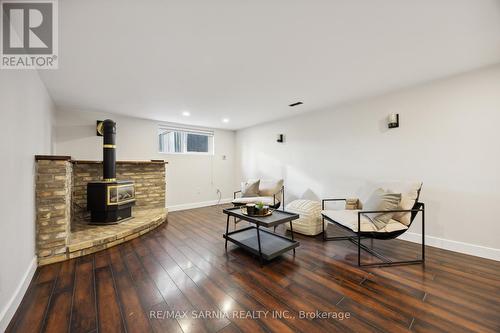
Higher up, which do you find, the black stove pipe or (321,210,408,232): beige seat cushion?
the black stove pipe

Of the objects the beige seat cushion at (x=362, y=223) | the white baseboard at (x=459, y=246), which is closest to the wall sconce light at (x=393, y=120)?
the beige seat cushion at (x=362, y=223)

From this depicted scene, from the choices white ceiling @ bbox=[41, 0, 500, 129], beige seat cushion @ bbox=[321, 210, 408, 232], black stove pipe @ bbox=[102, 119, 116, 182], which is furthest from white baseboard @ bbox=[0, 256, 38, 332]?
beige seat cushion @ bbox=[321, 210, 408, 232]

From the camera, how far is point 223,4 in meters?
1.39

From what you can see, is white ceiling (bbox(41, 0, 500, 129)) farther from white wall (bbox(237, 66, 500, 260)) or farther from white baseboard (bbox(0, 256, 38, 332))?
white baseboard (bbox(0, 256, 38, 332))

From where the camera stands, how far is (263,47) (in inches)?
74.7

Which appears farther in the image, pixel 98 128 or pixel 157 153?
pixel 157 153

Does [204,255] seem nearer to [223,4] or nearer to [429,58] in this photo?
[223,4]

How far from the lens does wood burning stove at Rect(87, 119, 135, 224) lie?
3.22m

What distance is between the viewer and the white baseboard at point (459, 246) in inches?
90.7

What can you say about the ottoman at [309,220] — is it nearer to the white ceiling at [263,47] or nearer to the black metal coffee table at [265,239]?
the black metal coffee table at [265,239]

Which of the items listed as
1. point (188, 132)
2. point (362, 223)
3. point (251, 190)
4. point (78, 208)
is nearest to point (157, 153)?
point (188, 132)

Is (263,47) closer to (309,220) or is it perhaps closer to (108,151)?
(309,220)

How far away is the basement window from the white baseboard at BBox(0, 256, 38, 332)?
3365 millimetres

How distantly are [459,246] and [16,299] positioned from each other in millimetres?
4713
